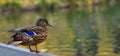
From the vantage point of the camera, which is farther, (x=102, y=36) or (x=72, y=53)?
(x=102, y=36)

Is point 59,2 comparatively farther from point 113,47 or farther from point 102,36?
point 113,47

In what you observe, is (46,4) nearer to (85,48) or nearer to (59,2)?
(59,2)

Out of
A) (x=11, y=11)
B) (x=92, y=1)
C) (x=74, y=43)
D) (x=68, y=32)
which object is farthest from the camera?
(x=92, y=1)

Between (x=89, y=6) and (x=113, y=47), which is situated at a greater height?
(x=89, y=6)

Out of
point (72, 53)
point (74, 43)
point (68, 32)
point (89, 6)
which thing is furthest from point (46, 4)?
point (72, 53)

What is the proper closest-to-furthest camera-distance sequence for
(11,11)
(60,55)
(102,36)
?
(60,55)
(102,36)
(11,11)

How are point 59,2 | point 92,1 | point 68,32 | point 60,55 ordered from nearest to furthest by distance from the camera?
point 60,55 < point 68,32 < point 59,2 < point 92,1

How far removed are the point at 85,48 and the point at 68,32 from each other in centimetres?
534

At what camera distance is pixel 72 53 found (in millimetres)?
12281

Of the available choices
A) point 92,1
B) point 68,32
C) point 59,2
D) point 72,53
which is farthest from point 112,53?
point 92,1

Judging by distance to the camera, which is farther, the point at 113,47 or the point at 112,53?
the point at 113,47

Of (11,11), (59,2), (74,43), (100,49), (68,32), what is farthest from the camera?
(59,2)

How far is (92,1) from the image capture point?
144 ft

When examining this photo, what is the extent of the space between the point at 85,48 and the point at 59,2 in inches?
1096
